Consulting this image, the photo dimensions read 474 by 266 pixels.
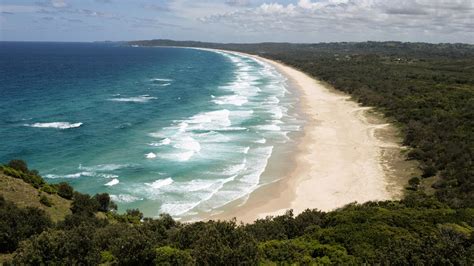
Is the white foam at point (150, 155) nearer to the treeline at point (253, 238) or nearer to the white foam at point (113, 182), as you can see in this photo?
the white foam at point (113, 182)

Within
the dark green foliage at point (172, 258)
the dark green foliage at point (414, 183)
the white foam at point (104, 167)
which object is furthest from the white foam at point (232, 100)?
the dark green foliage at point (172, 258)

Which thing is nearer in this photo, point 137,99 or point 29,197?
point 29,197

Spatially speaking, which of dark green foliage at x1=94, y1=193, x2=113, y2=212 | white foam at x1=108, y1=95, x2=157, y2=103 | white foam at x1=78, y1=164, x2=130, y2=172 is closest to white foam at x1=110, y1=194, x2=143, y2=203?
dark green foliage at x1=94, y1=193, x2=113, y2=212

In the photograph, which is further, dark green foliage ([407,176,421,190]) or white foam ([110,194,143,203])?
dark green foliage ([407,176,421,190])

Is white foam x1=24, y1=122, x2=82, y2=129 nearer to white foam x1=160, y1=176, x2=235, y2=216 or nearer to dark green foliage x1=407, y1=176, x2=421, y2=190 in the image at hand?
white foam x1=160, y1=176, x2=235, y2=216

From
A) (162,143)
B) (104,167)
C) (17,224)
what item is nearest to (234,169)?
(162,143)

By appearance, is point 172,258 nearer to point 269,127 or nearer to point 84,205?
point 84,205
